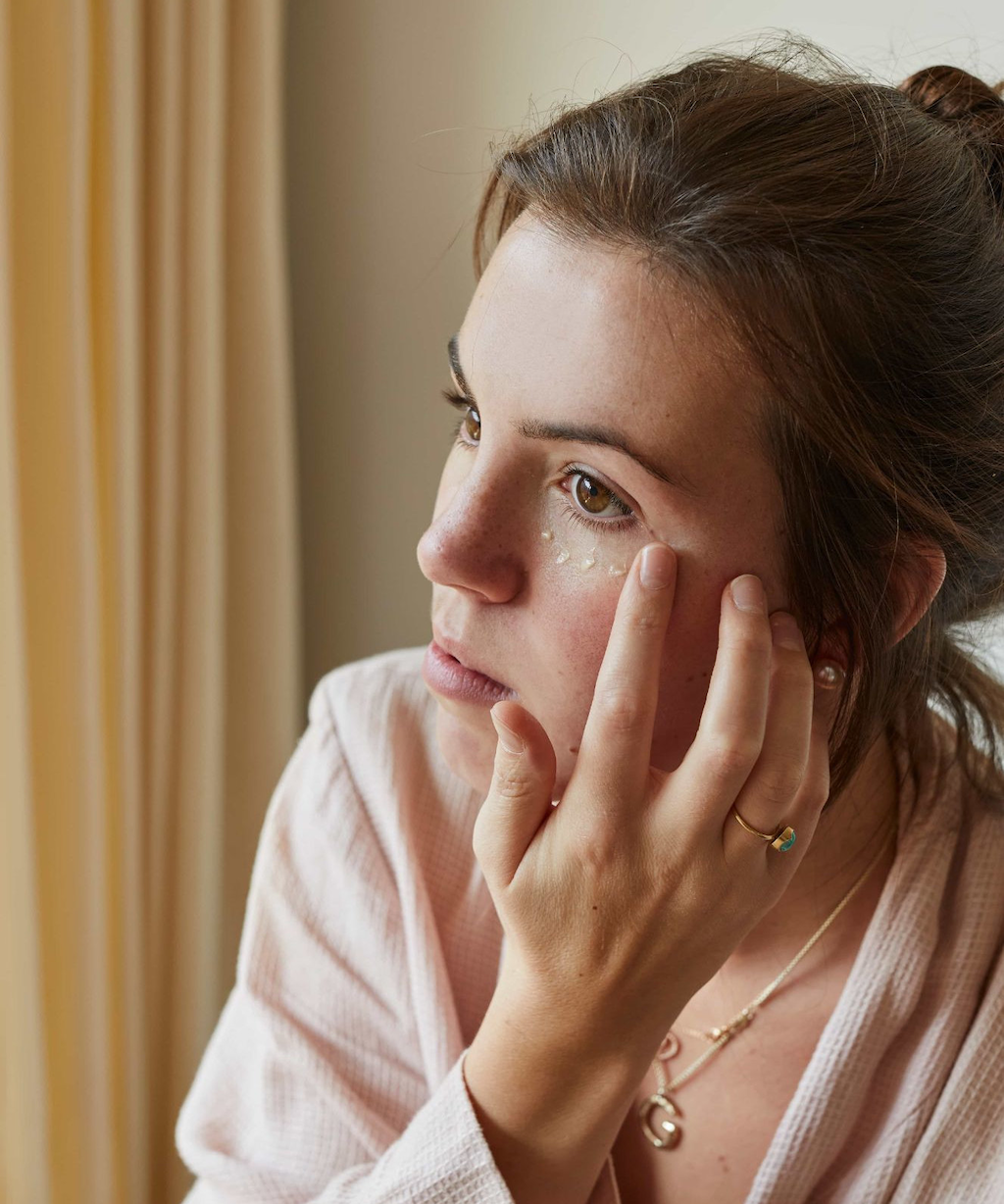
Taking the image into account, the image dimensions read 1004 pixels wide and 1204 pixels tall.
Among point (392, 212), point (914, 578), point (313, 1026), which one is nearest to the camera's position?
point (914, 578)

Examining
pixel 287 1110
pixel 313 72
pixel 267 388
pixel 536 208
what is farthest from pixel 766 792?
pixel 313 72

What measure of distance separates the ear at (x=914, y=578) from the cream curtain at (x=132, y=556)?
0.95 meters

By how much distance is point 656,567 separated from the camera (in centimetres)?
91

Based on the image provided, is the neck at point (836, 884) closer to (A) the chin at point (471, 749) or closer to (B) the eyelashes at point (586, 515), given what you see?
(A) the chin at point (471, 749)

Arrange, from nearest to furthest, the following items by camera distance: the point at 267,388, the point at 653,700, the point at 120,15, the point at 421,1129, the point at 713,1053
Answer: the point at 653,700, the point at 421,1129, the point at 713,1053, the point at 120,15, the point at 267,388

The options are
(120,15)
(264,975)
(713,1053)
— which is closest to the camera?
(713,1053)

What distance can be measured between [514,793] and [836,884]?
0.40m

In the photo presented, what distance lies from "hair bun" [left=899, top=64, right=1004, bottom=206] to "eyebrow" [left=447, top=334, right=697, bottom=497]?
39cm

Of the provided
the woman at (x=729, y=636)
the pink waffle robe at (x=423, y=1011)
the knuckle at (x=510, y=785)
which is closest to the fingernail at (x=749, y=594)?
the woman at (x=729, y=636)

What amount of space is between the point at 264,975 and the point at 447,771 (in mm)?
292

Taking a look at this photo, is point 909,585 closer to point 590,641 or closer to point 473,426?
point 590,641

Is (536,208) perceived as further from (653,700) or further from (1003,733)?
(1003,733)

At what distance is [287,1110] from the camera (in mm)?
1216

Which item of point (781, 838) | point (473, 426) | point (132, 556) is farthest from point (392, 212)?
point (781, 838)
